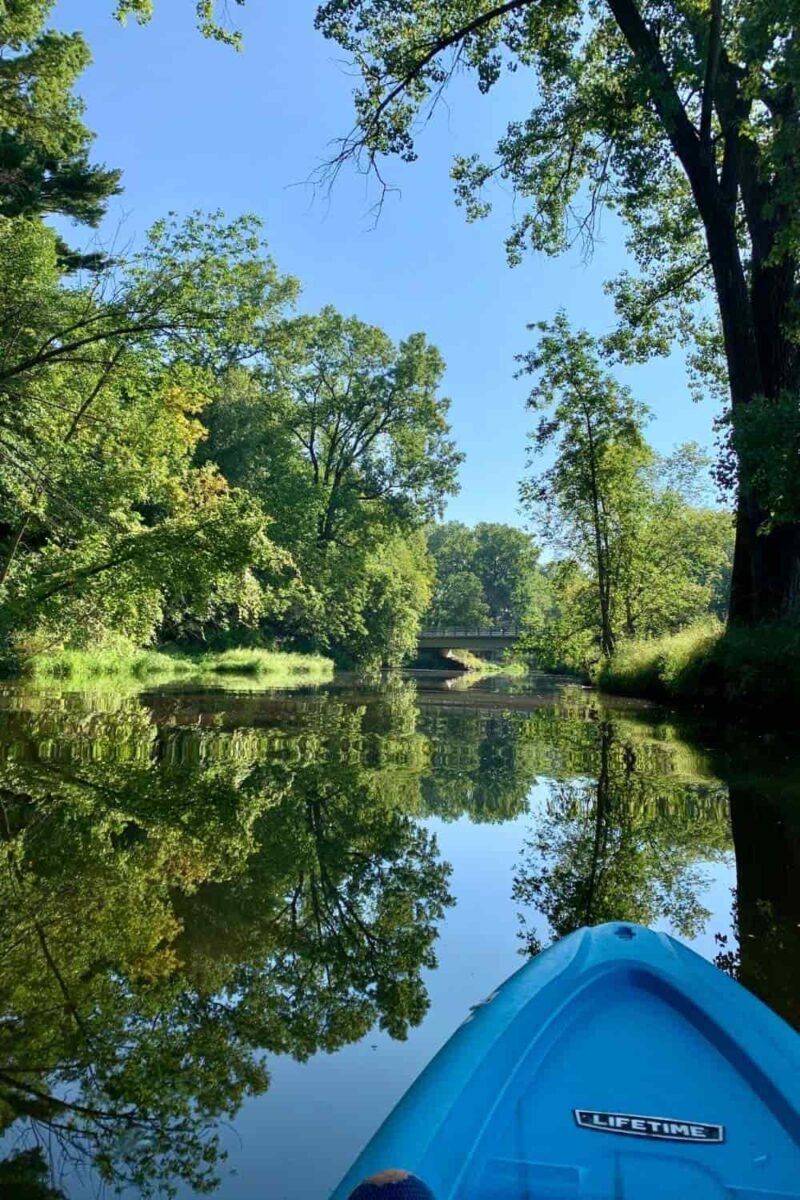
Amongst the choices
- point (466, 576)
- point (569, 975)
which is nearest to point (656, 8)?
point (569, 975)

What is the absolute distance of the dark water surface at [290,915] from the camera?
6.58ft

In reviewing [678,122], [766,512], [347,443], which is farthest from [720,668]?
[347,443]

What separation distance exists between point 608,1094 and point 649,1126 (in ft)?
0.43

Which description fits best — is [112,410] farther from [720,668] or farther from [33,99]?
[720,668]

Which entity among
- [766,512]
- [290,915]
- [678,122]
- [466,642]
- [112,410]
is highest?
[678,122]

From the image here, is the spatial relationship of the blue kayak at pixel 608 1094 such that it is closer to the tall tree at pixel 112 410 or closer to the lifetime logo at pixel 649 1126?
the lifetime logo at pixel 649 1126

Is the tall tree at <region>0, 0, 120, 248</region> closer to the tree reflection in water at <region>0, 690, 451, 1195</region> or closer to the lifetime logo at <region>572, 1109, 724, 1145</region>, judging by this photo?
the tree reflection in water at <region>0, 690, 451, 1195</region>

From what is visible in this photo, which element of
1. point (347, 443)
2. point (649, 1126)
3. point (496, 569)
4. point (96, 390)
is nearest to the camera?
point (649, 1126)

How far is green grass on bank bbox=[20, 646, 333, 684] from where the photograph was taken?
1581 centimetres

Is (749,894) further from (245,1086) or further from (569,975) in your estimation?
(245,1086)

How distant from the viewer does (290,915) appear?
11.5 ft

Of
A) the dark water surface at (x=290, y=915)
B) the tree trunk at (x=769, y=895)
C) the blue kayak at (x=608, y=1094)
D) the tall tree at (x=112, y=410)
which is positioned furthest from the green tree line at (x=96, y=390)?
the blue kayak at (x=608, y=1094)

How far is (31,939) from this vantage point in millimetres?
3045

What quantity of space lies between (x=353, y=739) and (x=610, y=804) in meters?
4.30
